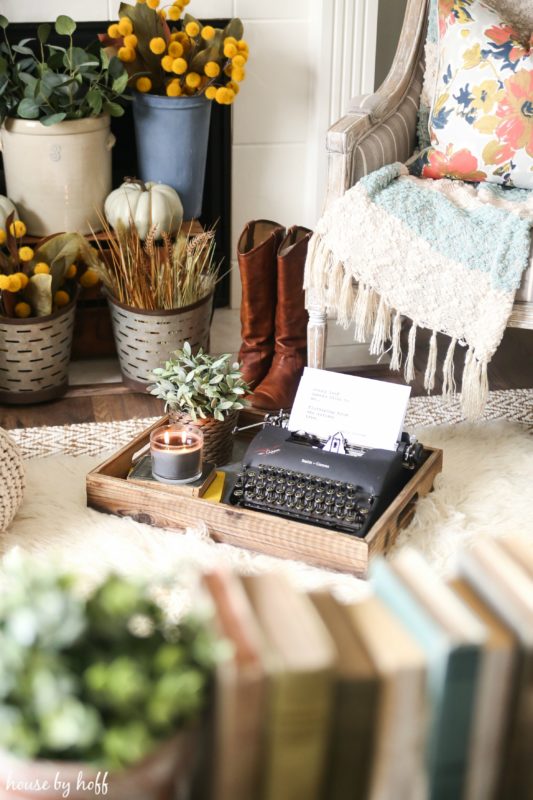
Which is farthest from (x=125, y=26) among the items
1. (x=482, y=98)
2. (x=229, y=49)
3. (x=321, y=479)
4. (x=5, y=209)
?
(x=321, y=479)

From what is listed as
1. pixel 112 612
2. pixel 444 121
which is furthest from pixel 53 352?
pixel 112 612

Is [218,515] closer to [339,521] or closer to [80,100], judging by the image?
[339,521]

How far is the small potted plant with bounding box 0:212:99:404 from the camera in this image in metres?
2.36

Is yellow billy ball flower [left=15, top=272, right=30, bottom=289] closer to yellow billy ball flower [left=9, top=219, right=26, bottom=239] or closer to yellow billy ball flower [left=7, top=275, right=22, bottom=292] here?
yellow billy ball flower [left=7, top=275, right=22, bottom=292]

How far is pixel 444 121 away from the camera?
90.6 inches

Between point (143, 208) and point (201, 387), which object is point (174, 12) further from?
point (201, 387)

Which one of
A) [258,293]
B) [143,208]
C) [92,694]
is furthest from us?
[143,208]

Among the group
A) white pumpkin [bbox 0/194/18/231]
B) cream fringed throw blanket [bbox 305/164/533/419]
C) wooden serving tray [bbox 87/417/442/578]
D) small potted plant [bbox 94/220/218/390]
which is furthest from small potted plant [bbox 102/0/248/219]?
wooden serving tray [bbox 87/417/442/578]

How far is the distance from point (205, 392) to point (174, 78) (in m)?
1.04

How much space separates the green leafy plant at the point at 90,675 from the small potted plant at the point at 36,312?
5.70ft

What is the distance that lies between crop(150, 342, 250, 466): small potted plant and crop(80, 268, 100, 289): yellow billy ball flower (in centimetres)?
63

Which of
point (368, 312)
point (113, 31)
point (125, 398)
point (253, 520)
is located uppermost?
point (113, 31)

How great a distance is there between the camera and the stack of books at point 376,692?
666mm

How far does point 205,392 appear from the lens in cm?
195
